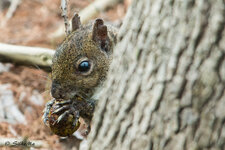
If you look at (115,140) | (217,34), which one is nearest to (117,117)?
(115,140)

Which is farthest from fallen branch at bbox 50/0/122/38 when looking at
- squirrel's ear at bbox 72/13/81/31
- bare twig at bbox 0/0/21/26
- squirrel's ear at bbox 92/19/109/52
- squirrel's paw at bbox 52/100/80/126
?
squirrel's paw at bbox 52/100/80/126

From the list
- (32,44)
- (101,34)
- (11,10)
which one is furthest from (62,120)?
(11,10)

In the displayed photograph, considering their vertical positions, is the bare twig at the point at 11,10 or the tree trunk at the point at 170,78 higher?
the bare twig at the point at 11,10

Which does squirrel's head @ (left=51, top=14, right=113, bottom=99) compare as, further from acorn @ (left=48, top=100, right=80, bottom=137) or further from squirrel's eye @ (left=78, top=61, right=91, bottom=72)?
acorn @ (left=48, top=100, right=80, bottom=137)

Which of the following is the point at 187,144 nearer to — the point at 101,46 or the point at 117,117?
the point at 117,117

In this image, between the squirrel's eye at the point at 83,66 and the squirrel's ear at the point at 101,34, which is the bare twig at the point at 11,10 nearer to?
the squirrel's ear at the point at 101,34

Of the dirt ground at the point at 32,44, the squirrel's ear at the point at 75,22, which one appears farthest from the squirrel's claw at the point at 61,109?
the squirrel's ear at the point at 75,22
